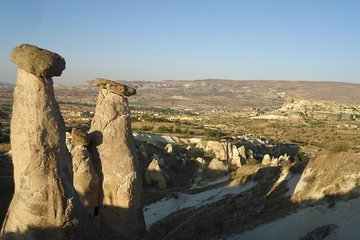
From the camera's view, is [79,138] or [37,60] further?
[79,138]

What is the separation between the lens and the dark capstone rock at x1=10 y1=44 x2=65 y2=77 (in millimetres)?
7062

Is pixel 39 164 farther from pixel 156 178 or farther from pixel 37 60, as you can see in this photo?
pixel 156 178

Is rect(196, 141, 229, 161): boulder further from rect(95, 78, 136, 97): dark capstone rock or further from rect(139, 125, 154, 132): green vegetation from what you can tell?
rect(95, 78, 136, 97): dark capstone rock

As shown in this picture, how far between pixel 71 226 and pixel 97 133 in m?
3.29

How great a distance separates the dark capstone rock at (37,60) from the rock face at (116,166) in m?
2.66

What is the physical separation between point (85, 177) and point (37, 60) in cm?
349

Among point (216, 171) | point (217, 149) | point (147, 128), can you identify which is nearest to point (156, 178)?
point (216, 171)

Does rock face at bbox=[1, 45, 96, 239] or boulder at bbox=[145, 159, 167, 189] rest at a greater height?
rock face at bbox=[1, 45, 96, 239]

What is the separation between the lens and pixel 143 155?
29.0 metres

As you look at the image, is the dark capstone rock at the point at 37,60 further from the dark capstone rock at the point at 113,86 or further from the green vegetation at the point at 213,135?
the green vegetation at the point at 213,135

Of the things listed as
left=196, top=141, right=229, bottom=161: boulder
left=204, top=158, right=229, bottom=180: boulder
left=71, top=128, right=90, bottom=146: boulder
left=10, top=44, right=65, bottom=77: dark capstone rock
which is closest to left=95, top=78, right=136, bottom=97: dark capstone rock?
left=71, top=128, right=90, bottom=146: boulder

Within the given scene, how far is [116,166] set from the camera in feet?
32.2

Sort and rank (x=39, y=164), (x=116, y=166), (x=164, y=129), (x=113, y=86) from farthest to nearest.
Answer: (x=164, y=129)
(x=113, y=86)
(x=116, y=166)
(x=39, y=164)

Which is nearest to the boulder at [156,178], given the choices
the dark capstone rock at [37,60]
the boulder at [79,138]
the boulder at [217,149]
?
the boulder at [217,149]
